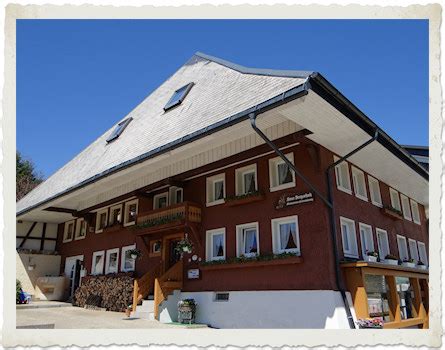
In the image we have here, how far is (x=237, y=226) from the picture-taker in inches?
509


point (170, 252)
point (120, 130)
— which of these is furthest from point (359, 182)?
point (120, 130)

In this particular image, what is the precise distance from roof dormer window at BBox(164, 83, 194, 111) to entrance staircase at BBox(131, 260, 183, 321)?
239 inches

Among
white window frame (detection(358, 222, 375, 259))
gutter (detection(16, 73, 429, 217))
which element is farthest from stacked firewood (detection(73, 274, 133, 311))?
white window frame (detection(358, 222, 375, 259))

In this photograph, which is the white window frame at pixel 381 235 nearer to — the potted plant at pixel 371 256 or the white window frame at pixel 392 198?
the potted plant at pixel 371 256

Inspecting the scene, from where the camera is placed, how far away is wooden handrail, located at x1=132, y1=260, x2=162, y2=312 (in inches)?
564

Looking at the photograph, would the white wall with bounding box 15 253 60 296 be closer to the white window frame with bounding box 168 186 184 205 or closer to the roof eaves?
the white window frame with bounding box 168 186 184 205

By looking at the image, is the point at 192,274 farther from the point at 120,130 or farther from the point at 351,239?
the point at 120,130

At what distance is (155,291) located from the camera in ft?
43.8

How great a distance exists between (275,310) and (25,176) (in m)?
35.7

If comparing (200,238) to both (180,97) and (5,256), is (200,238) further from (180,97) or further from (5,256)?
(5,256)

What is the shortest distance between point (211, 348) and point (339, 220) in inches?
345

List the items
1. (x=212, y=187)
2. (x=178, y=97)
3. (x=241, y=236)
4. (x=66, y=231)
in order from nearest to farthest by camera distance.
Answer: (x=241, y=236) < (x=212, y=187) < (x=178, y=97) < (x=66, y=231)

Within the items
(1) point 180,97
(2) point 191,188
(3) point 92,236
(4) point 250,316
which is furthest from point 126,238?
(4) point 250,316

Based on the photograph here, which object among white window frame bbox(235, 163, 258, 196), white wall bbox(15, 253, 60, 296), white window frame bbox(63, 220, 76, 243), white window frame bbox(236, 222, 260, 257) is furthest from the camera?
white window frame bbox(63, 220, 76, 243)
